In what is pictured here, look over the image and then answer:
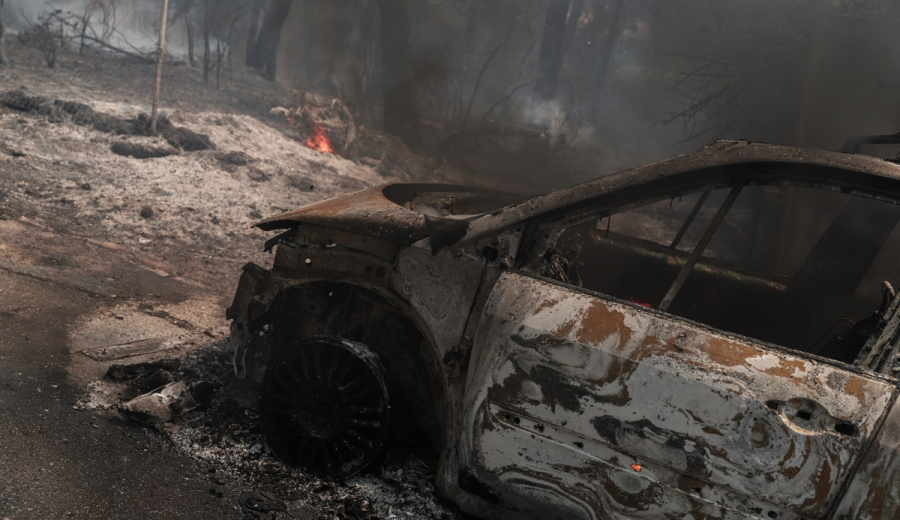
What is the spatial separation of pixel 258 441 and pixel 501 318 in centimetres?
163

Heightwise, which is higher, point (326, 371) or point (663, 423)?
point (663, 423)

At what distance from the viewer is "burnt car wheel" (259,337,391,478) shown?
3289mm

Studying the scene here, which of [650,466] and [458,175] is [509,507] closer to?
[650,466]

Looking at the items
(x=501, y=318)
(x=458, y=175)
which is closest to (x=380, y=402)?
(x=501, y=318)

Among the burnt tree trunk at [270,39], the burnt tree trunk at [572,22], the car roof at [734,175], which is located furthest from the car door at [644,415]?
the burnt tree trunk at [572,22]

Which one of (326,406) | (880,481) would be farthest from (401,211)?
(880,481)

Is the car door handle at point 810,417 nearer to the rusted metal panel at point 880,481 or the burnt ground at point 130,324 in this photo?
the rusted metal panel at point 880,481

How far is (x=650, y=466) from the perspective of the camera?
2533 millimetres

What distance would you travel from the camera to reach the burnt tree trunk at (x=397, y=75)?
15305mm

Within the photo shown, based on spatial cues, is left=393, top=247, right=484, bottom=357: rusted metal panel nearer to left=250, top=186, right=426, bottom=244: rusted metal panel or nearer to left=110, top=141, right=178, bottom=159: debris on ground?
left=250, top=186, right=426, bottom=244: rusted metal panel


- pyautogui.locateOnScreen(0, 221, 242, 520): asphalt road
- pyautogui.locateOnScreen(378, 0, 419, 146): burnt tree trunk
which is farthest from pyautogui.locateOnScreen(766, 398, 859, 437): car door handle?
pyautogui.locateOnScreen(378, 0, 419, 146): burnt tree trunk

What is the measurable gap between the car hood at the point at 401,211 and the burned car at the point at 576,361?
15 millimetres

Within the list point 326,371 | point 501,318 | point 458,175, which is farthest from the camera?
point 458,175

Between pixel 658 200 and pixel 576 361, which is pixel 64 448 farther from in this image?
pixel 658 200
